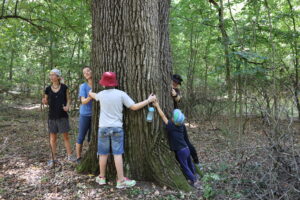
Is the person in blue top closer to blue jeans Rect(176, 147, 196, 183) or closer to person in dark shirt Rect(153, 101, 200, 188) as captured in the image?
person in dark shirt Rect(153, 101, 200, 188)

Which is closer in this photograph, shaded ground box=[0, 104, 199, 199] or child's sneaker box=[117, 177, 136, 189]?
shaded ground box=[0, 104, 199, 199]

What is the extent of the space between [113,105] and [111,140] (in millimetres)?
535

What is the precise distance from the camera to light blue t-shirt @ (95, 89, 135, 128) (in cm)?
328

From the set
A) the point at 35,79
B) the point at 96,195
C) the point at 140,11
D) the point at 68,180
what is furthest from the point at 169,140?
the point at 35,79

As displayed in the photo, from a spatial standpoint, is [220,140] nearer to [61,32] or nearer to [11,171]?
[11,171]

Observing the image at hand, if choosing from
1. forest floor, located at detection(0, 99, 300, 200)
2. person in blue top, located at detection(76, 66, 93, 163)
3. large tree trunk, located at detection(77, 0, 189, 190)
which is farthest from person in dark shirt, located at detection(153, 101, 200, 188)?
person in blue top, located at detection(76, 66, 93, 163)

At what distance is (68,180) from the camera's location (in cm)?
362

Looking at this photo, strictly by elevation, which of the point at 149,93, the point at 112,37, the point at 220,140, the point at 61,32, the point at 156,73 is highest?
the point at 61,32

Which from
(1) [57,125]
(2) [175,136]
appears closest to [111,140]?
(2) [175,136]

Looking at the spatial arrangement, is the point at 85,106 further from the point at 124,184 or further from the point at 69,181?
the point at 124,184

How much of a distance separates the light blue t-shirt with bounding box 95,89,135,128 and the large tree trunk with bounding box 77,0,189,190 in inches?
7.8

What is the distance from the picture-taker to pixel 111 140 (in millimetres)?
3348

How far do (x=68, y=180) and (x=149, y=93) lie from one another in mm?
1939

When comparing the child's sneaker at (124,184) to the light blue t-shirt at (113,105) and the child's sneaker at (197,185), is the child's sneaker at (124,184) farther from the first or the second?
the child's sneaker at (197,185)
